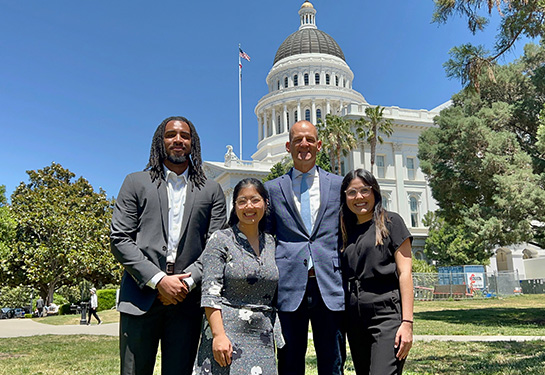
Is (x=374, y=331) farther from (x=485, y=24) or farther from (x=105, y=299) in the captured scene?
(x=105, y=299)

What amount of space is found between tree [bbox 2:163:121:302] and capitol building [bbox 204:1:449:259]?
2616cm

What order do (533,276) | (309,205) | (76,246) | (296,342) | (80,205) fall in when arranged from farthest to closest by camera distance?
(533,276) → (80,205) → (76,246) → (309,205) → (296,342)

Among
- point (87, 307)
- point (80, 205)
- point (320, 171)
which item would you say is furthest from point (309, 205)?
point (80, 205)

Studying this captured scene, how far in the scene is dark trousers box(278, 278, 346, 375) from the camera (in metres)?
3.82

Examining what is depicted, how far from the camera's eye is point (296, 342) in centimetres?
385

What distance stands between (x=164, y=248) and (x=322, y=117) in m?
71.6

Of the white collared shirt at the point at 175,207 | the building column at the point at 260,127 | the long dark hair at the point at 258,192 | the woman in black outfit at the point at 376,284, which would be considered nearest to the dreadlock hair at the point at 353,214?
the woman in black outfit at the point at 376,284

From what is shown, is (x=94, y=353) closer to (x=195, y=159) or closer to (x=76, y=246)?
(x=195, y=159)

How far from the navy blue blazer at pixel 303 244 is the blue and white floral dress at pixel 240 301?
256 millimetres

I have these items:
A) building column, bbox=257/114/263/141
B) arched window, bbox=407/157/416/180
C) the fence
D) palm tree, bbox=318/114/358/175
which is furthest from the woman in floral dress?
building column, bbox=257/114/263/141

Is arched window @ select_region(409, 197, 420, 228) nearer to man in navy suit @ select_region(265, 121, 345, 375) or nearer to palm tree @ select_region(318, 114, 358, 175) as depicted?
palm tree @ select_region(318, 114, 358, 175)

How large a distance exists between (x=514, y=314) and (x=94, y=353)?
587 inches

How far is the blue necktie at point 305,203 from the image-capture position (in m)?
4.10

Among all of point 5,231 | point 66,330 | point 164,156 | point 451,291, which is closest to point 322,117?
point 451,291
